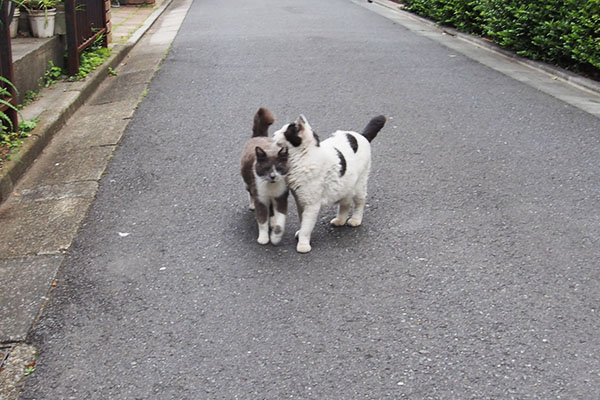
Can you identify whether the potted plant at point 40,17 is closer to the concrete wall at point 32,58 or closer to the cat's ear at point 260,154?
the concrete wall at point 32,58

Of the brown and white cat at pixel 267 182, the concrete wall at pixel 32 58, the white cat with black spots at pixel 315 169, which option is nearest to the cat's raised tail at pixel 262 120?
the brown and white cat at pixel 267 182

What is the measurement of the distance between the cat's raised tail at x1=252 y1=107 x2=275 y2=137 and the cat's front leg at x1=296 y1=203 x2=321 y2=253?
0.76m

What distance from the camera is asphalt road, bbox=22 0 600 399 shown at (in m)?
2.93

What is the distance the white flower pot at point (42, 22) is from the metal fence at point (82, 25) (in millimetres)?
196

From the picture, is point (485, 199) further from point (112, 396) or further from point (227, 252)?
point (112, 396)

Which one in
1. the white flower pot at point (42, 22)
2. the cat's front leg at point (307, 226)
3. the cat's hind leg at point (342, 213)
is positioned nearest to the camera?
the cat's front leg at point (307, 226)

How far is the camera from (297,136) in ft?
12.7

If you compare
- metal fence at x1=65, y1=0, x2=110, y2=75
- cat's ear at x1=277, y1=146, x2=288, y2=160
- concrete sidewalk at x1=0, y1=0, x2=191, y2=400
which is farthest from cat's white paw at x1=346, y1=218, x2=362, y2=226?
metal fence at x1=65, y1=0, x2=110, y2=75

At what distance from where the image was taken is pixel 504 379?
2883 millimetres

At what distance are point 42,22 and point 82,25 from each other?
47.1 inches

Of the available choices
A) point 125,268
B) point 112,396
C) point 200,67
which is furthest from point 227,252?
point 200,67

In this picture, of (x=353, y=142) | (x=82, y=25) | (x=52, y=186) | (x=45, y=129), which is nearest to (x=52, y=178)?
(x=52, y=186)

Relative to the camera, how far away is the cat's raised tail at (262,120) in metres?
4.40

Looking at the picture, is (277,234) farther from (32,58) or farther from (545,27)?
(545,27)
